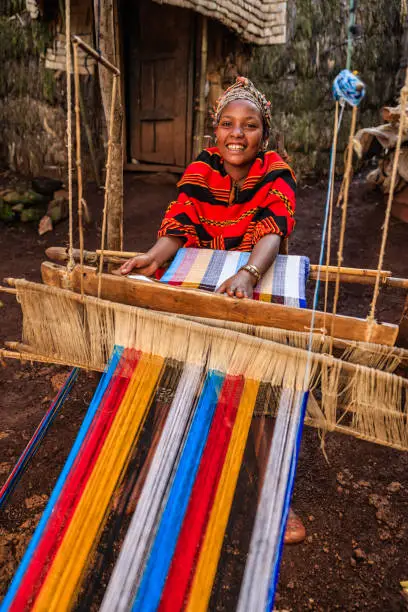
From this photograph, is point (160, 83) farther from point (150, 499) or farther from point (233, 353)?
point (150, 499)

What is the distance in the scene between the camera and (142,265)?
2084 mm

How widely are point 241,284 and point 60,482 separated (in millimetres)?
961

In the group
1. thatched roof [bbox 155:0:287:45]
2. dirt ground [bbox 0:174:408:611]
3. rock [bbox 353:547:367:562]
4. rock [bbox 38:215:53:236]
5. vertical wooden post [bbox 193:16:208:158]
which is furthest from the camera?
vertical wooden post [bbox 193:16:208:158]

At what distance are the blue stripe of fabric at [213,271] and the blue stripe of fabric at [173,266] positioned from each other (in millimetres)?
158

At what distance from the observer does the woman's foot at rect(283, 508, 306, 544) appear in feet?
5.96

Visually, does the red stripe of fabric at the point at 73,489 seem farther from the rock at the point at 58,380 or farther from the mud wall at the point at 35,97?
the mud wall at the point at 35,97

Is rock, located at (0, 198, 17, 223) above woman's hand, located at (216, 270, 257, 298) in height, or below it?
below

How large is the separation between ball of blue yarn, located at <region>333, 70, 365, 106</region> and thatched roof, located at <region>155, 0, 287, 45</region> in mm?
4862

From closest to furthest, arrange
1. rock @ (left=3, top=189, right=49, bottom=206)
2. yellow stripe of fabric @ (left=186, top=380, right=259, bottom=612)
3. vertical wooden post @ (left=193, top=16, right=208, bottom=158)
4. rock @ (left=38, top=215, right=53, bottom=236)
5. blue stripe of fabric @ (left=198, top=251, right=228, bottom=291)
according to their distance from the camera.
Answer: yellow stripe of fabric @ (left=186, top=380, right=259, bottom=612) → blue stripe of fabric @ (left=198, top=251, right=228, bottom=291) → rock @ (left=38, top=215, right=53, bottom=236) → vertical wooden post @ (left=193, top=16, right=208, bottom=158) → rock @ (left=3, top=189, right=49, bottom=206)

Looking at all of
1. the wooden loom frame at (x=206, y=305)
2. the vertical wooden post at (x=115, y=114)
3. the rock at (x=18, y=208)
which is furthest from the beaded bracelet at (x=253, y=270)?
the rock at (x=18, y=208)

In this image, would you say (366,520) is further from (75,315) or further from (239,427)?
(75,315)

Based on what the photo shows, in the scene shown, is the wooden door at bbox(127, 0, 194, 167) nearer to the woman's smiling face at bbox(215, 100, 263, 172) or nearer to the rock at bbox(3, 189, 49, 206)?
the rock at bbox(3, 189, 49, 206)

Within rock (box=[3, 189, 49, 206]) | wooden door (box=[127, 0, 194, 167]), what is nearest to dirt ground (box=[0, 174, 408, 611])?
rock (box=[3, 189, 49, 206])

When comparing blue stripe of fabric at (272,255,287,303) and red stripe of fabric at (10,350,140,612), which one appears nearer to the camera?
red stripe of fabric at (10,350,140,612)
